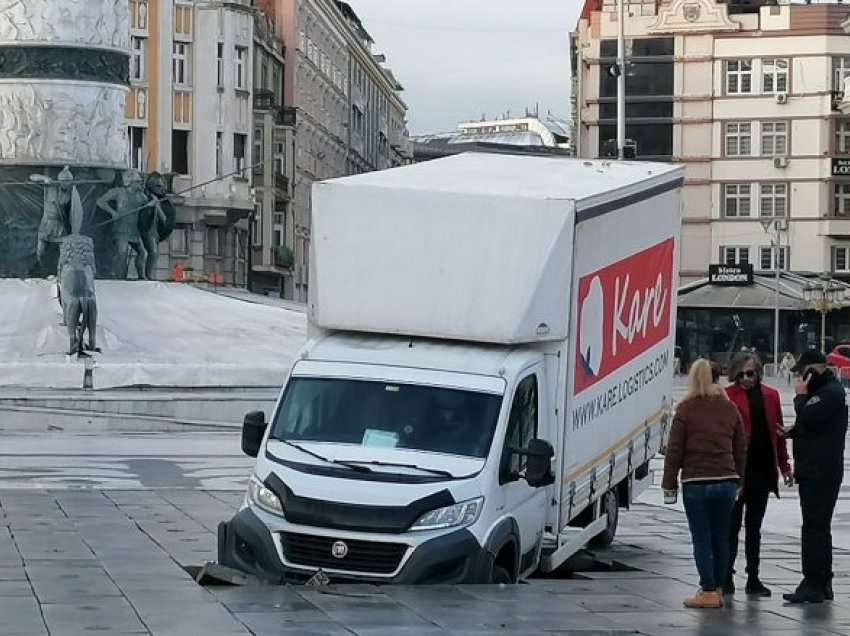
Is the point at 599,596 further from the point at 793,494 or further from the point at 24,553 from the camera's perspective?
the point at 793,494

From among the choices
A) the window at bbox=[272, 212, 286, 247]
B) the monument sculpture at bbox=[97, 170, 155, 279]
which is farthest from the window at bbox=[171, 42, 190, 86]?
the monument sculpture at bbox=[97, 170, 155, 279]

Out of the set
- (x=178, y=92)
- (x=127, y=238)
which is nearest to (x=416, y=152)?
(x=178, y=92)

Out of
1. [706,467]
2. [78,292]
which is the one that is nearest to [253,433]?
[706,467]

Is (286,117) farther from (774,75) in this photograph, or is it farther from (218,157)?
(774,75)

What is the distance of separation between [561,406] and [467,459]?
4.26ft

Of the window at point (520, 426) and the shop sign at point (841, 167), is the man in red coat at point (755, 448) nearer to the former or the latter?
the window at point (520, 426)

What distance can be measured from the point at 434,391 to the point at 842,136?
86106 millimetres

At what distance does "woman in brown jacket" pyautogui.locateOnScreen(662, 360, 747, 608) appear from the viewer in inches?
592

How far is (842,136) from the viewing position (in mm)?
99688

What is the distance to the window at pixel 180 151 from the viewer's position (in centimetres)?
8294

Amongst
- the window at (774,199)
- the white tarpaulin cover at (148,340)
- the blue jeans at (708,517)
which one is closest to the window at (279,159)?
the window at (774,199)

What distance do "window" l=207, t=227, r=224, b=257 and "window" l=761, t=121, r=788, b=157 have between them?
28.7 metres

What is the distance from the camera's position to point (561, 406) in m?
16.7

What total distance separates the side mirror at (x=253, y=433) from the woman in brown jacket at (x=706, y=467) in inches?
122
